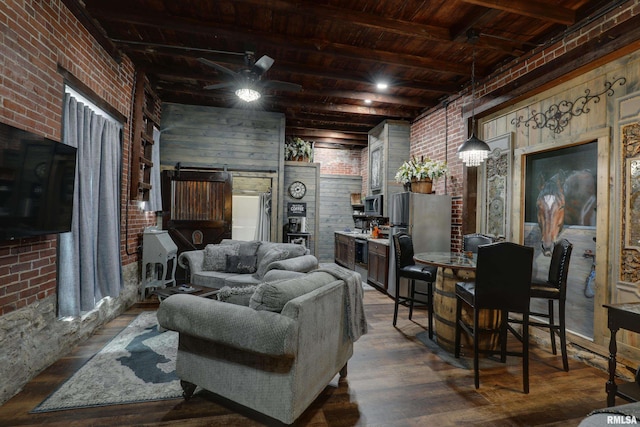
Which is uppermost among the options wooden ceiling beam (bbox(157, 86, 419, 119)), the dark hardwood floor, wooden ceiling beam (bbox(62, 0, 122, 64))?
wooden ceiling beam (bbox(157, 86, 419, 119))

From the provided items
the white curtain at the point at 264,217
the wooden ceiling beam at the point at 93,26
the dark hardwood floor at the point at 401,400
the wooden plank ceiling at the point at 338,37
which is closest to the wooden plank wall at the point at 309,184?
the white curtain at the point at 264,217

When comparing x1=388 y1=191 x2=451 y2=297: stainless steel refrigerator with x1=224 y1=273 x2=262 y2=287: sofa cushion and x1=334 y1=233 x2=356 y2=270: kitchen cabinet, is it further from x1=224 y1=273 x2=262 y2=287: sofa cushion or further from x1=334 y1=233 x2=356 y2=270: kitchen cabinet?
x1=224 y1=273 x2=262 y2=287: sofa cushion

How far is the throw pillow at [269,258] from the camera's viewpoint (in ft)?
12.8

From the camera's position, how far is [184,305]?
1.95 meters

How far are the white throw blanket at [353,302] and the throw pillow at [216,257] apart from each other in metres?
2.37

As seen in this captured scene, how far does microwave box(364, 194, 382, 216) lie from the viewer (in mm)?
6098

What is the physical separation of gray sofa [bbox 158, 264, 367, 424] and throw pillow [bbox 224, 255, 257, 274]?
2096 mm

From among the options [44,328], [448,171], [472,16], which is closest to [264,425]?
[44,328]

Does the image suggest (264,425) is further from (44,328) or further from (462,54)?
(462,54)

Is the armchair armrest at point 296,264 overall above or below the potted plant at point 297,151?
below

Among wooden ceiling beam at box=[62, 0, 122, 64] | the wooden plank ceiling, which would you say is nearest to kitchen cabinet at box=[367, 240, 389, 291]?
the wooden plank ceiling

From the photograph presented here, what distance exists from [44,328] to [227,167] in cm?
377

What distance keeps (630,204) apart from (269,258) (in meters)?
3.57

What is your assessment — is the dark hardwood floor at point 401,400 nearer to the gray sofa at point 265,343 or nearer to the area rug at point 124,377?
the area rug at point 124,377
